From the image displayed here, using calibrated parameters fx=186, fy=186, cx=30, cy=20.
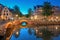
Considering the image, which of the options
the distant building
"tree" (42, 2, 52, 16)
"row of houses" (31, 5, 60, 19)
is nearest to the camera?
"tree" (42, 2, 52, 16)

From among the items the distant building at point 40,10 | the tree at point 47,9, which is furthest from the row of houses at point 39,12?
the tree at point 47,9

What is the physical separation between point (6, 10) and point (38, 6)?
760 centimetres

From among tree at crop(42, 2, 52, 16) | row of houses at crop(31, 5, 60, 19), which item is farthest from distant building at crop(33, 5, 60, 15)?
tree at crop(42, 2, 52, 16)

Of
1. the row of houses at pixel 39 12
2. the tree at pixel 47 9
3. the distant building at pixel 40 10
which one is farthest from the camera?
the distant building at pixel 40 10

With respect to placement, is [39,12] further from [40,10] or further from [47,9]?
[47,9]

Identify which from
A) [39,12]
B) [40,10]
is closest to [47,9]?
[39,12]

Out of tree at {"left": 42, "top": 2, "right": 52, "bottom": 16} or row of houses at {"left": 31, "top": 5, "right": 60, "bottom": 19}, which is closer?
tree at {"left": 42, "top": 2, "right": 52, "bottom": 16}

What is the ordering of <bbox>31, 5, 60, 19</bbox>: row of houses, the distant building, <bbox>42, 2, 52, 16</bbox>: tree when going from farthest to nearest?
the distant building < <bbox>31, 5, 60, 19</bbox>: row of houses < <bbox>42, 2, 52, 16</bbox>: tree

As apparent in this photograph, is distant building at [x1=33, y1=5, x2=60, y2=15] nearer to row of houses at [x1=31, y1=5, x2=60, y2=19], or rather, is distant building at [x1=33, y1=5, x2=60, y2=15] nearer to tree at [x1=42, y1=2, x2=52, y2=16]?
row of houses at [x1=31, y1=5, x2=60, y2=19]

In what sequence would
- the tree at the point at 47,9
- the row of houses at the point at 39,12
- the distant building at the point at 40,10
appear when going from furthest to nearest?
the distant building at the point at 40,10 < the row of houses at the point at 39,12 < the tree at the point at 47,9

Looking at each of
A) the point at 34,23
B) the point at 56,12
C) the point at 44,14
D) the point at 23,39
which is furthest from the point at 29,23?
the point at 23,39

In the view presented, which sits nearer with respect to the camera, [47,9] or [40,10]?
[47,9]

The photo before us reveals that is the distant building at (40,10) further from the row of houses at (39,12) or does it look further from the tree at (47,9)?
the tree at (47,9)

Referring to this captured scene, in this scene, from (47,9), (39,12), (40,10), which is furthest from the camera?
(40,10)
